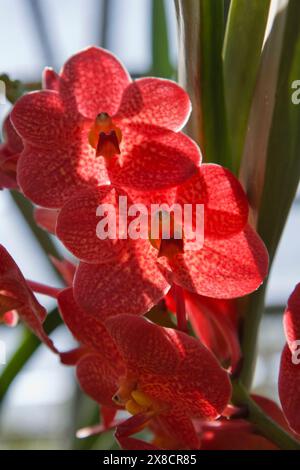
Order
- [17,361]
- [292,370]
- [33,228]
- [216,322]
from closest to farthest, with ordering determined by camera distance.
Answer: [292,370]
[216,322]
[17,361]
[33,228]

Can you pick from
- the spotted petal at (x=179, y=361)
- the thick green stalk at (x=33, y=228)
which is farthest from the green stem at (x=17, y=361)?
the spotted petal at (x=179, y=361)

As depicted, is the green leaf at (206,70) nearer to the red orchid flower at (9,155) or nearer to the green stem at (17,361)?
the red orchid flower at (9,155)

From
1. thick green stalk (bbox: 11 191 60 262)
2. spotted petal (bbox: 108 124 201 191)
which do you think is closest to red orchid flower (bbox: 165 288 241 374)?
spotted petal (bbox: 108 124 201 191)

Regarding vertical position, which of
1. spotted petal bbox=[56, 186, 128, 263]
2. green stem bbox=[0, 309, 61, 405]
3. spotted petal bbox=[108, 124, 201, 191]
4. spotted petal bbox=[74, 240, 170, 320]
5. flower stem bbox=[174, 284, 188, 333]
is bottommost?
green stem bbox=[0, 309, 61, 405]

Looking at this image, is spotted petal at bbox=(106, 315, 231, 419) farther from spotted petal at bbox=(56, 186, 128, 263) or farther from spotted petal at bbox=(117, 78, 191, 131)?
spotted petal at bbox=(117, 78, 191, 131)

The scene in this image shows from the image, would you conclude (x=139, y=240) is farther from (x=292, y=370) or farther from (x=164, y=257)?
(x=292, y=370)

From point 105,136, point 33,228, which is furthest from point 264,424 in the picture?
point 33,228

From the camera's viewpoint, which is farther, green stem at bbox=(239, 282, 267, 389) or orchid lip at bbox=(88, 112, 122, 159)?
green stem at bbox=(239, 282, 267, 389)
